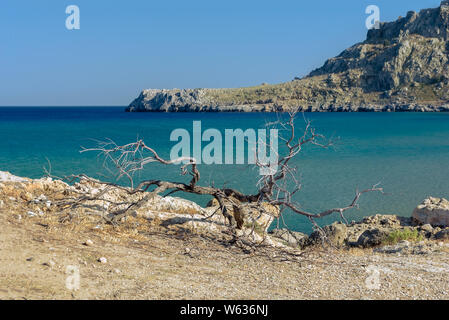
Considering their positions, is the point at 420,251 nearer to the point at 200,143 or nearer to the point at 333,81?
the point at 200,143

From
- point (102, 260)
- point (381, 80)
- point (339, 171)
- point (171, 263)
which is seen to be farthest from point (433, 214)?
point (381, 80)

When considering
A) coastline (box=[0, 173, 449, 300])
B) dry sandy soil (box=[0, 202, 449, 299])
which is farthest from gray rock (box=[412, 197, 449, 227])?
dry sandy soil (box=[0, 202, 449, 299])

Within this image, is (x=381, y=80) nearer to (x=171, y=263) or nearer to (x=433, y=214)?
(x=433, y=214)

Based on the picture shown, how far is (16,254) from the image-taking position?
6.44m

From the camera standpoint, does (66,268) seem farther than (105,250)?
No

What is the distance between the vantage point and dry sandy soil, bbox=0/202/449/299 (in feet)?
18.9

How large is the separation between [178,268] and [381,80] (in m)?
135

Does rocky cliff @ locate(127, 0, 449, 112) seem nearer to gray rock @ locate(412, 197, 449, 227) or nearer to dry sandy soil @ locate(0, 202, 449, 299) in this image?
gray rock @ locate(412, 197, 449, 227)

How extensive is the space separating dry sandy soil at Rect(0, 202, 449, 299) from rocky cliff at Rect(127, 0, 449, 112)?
345 ft

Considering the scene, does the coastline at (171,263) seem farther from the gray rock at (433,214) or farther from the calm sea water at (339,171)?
the gray rock at (433,214)

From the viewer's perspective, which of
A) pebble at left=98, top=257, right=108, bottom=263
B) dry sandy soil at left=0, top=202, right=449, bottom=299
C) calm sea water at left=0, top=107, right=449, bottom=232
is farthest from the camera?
calm sea water at left=0, top=107, right=449, bottom=232

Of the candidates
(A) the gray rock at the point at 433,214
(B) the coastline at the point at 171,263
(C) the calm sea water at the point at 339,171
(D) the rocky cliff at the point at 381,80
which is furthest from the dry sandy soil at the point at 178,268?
(D) the rocky cliff at the point at 381,80
